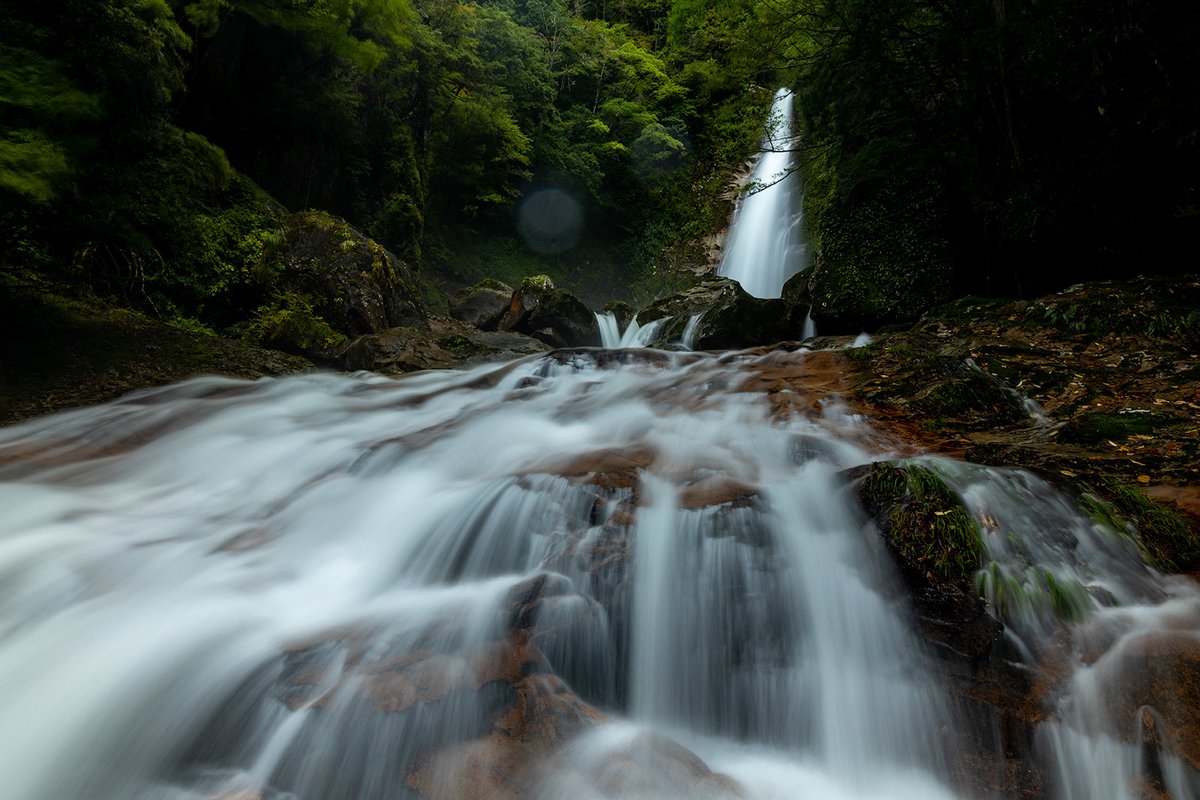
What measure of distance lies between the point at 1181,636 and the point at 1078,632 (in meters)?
0.32

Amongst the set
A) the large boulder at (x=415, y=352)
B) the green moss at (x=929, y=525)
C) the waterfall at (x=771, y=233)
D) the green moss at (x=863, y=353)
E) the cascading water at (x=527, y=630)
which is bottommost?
the cascading water at (x=527, y=630)

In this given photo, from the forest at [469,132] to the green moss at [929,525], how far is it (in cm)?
525

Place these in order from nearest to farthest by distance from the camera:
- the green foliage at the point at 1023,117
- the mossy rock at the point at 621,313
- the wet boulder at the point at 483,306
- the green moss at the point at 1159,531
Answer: the green moss at the point at 1159,531 → the green foliage at the point at 1023,117 → the wet boulder at the point at 483,306 → the mossy rock at the point at 621,313

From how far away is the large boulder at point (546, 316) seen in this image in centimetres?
1402

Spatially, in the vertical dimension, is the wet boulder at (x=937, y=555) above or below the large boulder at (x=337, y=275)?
below

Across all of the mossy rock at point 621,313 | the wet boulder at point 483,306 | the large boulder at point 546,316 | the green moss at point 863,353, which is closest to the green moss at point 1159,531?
the green moss at point 863,353

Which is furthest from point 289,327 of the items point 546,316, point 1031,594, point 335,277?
point 1031,594

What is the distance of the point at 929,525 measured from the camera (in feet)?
8.21

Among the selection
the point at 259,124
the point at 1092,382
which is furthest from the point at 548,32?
the point at 1092,382

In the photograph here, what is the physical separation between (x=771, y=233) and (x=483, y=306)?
36.9 ft

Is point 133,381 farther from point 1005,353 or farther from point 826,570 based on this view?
point 1005,353

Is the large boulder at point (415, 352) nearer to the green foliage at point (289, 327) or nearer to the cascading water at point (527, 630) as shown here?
the green foliage at point (289, 327)

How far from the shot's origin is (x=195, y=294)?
27.5 feet

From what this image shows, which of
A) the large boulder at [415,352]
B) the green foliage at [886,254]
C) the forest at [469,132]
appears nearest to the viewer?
the forest at [469,132]
